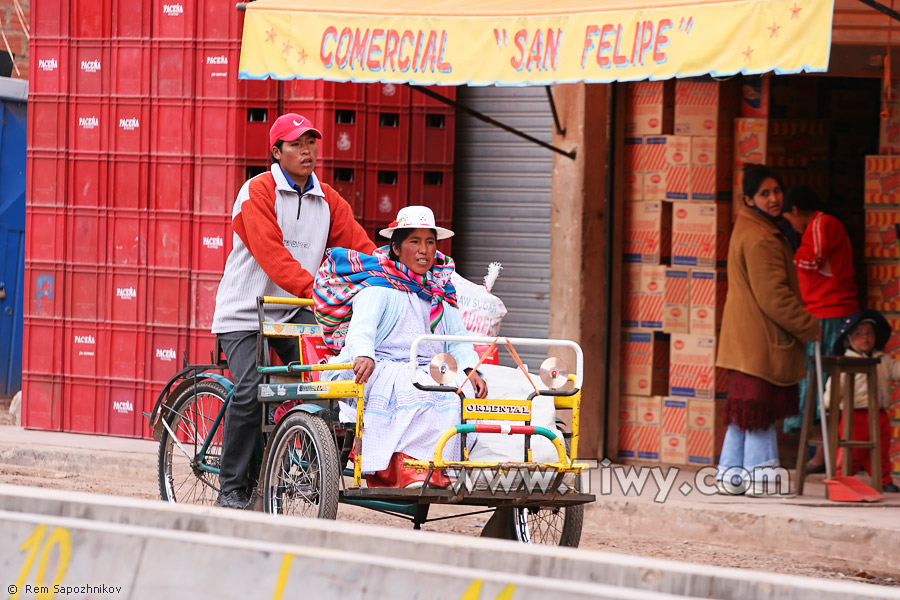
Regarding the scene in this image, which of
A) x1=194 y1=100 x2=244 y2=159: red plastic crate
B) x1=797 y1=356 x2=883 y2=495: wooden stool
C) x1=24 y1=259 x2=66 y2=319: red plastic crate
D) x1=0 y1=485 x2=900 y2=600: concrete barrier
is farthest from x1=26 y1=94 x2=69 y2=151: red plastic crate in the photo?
x1=0 y1=485 x2=900 y2=600: concrete barrier

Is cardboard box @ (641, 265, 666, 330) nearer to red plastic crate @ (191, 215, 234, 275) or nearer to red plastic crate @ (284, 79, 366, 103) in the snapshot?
red plastic crate @ (284, 79, 366, 103)

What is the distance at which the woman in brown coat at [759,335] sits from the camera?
888cm

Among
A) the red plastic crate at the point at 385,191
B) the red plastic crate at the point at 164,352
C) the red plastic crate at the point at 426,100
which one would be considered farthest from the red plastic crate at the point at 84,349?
the red plastic crate at the point at 426,100

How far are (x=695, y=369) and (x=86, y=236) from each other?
4603 millimetres

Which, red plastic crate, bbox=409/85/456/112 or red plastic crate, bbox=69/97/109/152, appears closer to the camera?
red plastic crate, bbox=409/85/456/112

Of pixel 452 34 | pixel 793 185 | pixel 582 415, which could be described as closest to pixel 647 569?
pixel 452 34

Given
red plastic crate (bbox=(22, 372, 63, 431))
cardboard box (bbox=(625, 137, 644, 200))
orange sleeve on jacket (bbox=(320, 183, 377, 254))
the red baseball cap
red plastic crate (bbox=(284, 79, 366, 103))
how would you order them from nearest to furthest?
the red baseball cap < orange sleeve on jacket (bbox=(320, 183, 377, 254)) < cardboard box (bbox=(625, 137, 644, 200)) < red plastic crate (bbox=(284, 79, 366, 103)) < red plastic crate (bbox=(22, 372, 63, 431))

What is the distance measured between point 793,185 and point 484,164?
89.7 inches

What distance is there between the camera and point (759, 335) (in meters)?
8.95

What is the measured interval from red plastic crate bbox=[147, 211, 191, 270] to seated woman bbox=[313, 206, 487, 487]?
397cm

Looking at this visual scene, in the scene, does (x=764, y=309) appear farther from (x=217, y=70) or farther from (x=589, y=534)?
(x=217, y=70)

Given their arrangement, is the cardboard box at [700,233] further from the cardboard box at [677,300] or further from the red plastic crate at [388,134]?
the red plastic crate at [388,134]

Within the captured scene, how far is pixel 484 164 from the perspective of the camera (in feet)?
36.6

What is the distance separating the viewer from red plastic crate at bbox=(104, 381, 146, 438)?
1091cm
